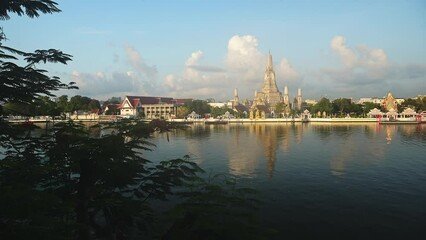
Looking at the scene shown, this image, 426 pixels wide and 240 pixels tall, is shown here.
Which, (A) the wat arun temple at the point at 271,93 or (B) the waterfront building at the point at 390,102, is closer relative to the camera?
(B) the waterfront building at the point at 390,102

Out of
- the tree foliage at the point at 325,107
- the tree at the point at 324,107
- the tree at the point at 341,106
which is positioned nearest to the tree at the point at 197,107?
the tree at the point at 324,107

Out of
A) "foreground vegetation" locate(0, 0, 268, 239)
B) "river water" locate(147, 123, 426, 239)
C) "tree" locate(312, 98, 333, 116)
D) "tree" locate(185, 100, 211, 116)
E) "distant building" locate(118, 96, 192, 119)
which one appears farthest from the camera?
"distant building" locate(118, 96, 192, 119)

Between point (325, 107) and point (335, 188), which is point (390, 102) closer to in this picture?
point (325, 107)

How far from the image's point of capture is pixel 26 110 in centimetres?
937

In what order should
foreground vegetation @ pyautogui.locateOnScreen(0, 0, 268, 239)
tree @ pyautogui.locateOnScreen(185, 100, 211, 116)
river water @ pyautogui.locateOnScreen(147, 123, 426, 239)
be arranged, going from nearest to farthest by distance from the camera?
foreground vegetation @ pyautogui.locateOnScreen(0, 0, 268, 239) → river water @ pyautogui.locateOnScreen(147, 123, 426, 239) → tree @ pyautogui.locateOnScreen(185, 100, 211, 116)

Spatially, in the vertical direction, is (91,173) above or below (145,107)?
below

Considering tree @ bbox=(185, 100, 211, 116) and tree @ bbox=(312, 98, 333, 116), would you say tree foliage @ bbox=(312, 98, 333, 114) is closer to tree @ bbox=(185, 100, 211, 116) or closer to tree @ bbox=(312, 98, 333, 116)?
tree @ bbox=(312, 98, 333, 116)

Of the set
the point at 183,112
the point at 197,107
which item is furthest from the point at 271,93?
the point at 183,112

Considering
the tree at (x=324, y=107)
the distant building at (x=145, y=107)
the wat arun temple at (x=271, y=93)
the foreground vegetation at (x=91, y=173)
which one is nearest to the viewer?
the foreground vegetation at (x=91, y=173)

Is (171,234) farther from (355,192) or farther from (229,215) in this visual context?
(355,192)

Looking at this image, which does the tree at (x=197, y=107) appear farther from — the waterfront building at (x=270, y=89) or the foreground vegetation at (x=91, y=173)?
the foreground vegetation at (x=91, y=173)

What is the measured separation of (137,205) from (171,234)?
2.08m

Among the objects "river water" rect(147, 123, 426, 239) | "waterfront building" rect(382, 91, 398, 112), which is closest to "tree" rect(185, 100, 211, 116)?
"waterfront building" rect(382, 91, 398, 112)

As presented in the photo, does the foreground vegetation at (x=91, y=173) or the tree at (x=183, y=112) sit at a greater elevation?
the tree at (x=183, y=112)
